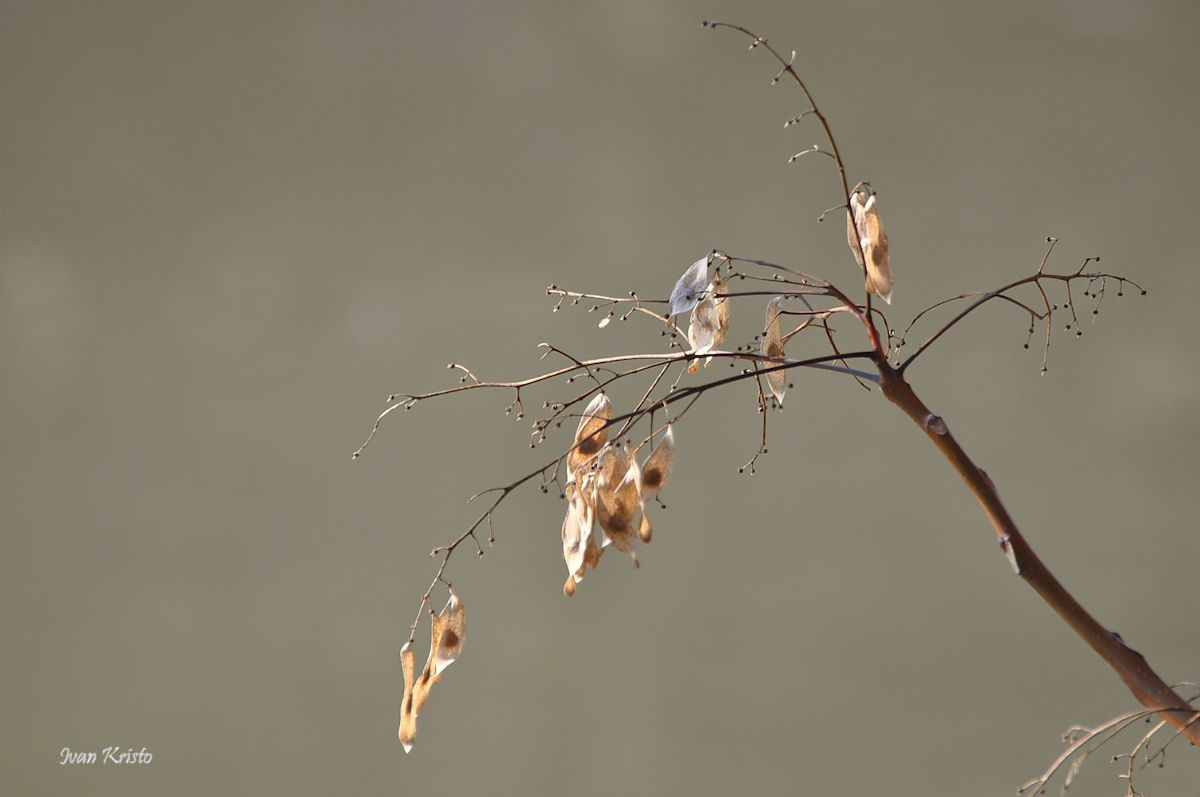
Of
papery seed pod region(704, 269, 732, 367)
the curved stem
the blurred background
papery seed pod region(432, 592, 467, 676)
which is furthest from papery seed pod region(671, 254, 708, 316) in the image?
the blurred background

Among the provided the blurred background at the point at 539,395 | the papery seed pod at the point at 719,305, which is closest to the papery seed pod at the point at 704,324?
the papery seed pod at the point at 719,305

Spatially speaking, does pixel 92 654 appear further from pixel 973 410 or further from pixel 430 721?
pixel 973 410

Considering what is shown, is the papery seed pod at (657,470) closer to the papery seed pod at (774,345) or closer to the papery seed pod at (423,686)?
the papery seed pod at (774,345)

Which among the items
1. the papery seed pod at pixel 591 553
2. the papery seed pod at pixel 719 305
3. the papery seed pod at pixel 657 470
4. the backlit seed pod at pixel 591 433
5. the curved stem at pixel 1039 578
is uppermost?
the papery seed pod at pixel 719 305

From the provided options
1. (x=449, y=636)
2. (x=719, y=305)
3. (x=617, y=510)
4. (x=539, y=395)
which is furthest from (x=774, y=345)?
(x=539, y=395)

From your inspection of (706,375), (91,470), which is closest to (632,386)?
(706,375)
